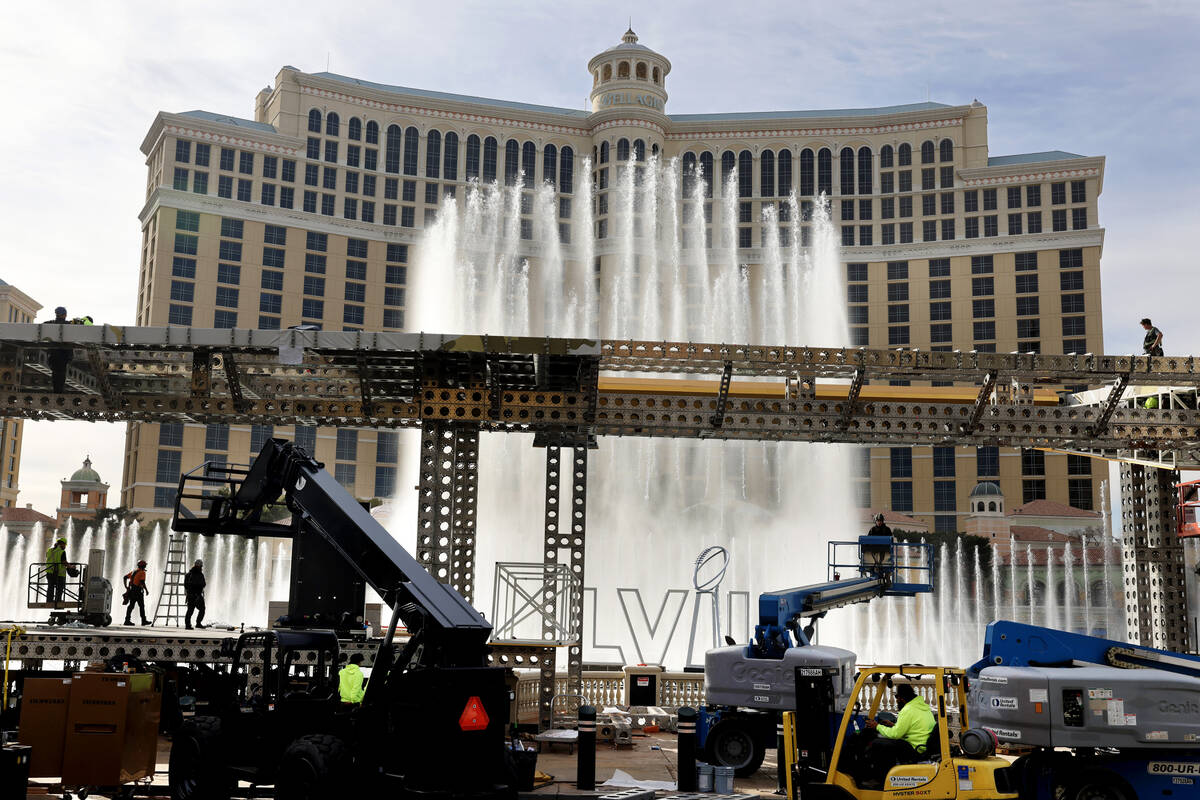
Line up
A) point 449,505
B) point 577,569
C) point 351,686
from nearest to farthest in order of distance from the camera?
point 351,686, point 449,505, point 577,569

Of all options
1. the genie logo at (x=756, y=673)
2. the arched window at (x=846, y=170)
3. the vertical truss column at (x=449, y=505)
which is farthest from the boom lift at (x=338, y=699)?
the arched window at (x=846, y=170)

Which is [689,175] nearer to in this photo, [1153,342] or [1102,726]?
[1153,342]

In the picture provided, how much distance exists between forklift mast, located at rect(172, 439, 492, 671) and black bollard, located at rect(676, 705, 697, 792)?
4105 mm

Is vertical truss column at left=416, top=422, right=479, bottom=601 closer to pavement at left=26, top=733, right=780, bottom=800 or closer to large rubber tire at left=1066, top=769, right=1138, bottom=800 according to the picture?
pavement at left=26, top=733, right=780, bottom=800

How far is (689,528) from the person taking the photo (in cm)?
5850

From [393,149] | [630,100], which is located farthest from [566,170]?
[393,149]

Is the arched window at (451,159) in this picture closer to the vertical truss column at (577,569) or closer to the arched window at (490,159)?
the arched window at (490,159)

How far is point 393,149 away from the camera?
85.9 m

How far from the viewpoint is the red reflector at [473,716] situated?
866 centimetres

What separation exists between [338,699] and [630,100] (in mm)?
79181

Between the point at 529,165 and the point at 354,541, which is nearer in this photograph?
the point at 354,541

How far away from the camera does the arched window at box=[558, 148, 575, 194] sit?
284 ft

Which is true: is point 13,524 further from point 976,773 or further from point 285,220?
point 976,773

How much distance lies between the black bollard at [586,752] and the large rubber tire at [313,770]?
4.47 meters
